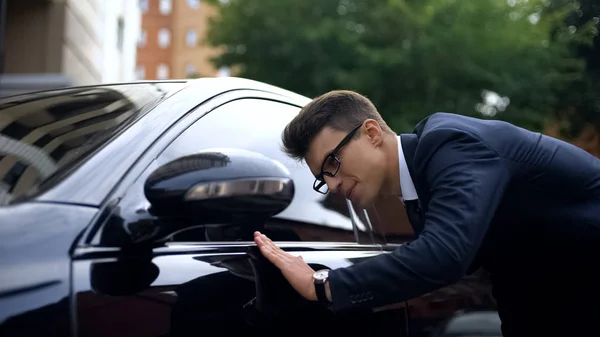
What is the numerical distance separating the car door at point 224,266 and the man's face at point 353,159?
0.62 ft

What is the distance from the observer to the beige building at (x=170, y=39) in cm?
5472

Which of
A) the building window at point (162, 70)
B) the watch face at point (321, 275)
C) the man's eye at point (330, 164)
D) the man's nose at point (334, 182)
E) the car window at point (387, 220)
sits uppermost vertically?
the man's eye at point (330, 164)

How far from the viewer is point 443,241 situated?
1.63 metres

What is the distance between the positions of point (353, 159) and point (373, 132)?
0.09m

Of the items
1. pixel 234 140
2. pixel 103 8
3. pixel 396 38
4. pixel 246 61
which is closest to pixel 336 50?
pixel 396 38

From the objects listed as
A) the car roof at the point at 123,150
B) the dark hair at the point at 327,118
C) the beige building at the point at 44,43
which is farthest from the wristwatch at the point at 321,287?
the beige building at the point at 44,43

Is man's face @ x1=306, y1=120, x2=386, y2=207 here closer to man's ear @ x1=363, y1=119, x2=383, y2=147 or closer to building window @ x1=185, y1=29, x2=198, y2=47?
man's ear @ x1=363, y1=119, x2=383, y2=147

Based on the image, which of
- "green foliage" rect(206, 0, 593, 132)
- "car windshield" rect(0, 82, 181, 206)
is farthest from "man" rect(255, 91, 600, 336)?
"green foliage" rect(206, 0, 593, 132)

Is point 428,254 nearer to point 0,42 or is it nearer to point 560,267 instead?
point 560,267

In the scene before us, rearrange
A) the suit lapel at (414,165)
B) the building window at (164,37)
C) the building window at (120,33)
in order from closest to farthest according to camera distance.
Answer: the suit lapel at (414,165)
the building window at (120,33)
the building window at (164,37)

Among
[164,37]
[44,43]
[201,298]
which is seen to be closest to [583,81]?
[44,43]

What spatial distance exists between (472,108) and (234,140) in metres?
13.1

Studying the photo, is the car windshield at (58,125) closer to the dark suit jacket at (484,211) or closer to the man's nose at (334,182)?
the man's nose at (334,182)

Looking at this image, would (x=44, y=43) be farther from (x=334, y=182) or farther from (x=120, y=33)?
(x=334, y=182)
